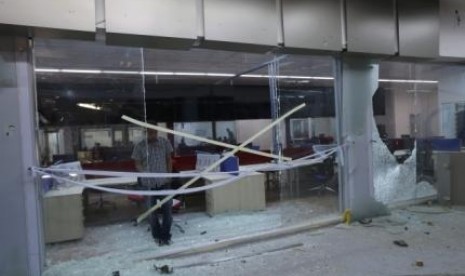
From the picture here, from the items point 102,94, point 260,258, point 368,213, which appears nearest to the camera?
point 260,258

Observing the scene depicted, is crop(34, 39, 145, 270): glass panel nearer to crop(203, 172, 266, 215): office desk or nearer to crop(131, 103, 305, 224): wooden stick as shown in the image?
crop(131, 103, 305, 224): wooden stick

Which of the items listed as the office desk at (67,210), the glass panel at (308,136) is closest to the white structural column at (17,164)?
the office desk at (67,210)

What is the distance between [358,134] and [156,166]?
96.1 inches

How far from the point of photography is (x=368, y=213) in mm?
4402

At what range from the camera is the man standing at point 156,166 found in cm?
353

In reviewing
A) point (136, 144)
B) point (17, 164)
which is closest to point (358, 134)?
point (136, 144)

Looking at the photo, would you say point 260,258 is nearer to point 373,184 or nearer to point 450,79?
point 373,184

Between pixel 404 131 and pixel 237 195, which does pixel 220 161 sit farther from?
pixel 404 131

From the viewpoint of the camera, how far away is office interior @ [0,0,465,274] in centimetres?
288

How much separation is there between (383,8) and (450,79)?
2.18 m

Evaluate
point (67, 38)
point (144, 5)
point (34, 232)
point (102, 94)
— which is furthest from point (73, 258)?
point (144, 5)

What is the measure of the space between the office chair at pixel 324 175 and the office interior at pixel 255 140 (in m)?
0.02

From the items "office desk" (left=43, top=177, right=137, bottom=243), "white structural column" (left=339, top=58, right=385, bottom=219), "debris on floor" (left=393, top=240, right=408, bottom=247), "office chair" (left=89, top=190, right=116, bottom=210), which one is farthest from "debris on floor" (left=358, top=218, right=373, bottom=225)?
"office chair" (left=89, top=190, right=116, bottom=210)

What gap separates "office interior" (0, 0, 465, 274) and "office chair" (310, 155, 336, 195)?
2 cm
